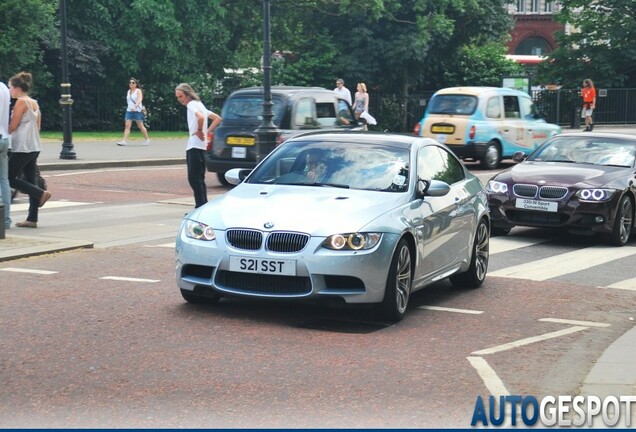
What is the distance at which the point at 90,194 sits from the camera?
19.8 m

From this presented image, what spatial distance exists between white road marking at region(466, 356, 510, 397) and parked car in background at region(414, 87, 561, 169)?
19.0 m

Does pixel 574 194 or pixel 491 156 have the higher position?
pixel 574 194

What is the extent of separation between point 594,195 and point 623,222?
622 mm

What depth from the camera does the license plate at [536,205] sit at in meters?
14.8

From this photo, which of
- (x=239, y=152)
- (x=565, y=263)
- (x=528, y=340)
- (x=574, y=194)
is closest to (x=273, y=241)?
(x=528, y=340)

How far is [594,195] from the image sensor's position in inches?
579

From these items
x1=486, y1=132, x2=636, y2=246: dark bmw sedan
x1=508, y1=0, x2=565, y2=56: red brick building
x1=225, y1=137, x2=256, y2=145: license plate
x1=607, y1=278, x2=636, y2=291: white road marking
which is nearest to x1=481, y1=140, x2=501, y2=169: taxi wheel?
x1=225, y1=137, x2=256, y2=145: license plate

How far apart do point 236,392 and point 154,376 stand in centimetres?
63

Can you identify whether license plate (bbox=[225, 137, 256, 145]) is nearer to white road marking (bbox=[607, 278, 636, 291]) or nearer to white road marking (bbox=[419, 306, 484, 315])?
white road marking (bbox=[607, 278, 636, 291])

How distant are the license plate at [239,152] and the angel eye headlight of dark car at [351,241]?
1243cm

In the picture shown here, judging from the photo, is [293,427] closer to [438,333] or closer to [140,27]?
[438,333]

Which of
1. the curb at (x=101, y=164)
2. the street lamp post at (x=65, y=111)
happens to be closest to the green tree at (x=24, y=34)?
the street lamp post at (x=65, y=111)

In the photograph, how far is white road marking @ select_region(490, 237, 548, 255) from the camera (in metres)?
14.4

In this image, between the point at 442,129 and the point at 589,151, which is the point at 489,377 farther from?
the point at 442,129
